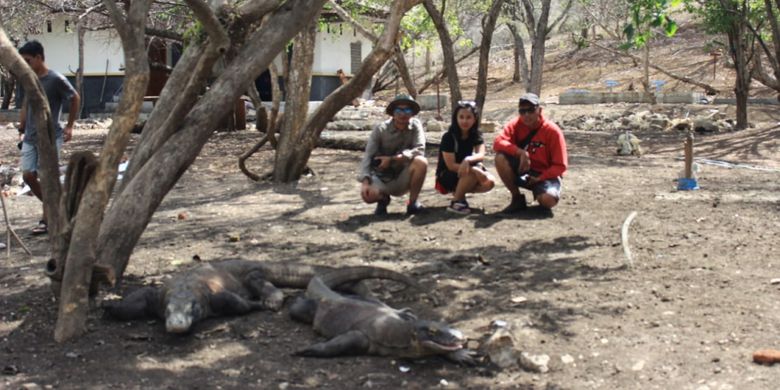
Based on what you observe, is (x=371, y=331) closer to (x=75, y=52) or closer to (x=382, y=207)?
(x=382, y=207)

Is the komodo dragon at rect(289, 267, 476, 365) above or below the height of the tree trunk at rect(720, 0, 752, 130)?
below

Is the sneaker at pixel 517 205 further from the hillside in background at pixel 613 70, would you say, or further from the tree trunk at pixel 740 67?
the hillside in background at pixel 613 70

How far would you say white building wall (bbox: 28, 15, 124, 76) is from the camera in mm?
27312

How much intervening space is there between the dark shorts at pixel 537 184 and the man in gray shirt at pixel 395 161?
75 cm

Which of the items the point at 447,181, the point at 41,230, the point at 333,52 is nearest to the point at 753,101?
the point at 333,52

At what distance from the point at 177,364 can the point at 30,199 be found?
6.56 metres

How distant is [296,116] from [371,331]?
6394 millimetres

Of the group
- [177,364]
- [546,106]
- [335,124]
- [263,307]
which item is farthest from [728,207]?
[546,106]

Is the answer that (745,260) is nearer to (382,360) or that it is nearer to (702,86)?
(382,360)

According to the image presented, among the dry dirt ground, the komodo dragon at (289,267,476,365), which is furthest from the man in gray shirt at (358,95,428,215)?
the komodo dragon at (289,267,476,365)

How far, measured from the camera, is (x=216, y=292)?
5129 millimetres

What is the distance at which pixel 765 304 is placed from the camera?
4.96 meters

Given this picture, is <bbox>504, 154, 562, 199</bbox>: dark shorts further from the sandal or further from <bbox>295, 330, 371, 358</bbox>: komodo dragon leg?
the sandal

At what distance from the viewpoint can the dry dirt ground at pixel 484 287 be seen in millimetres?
4145
